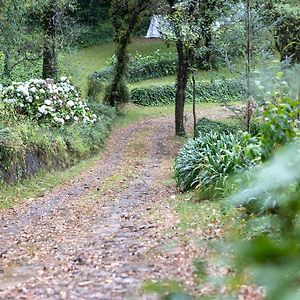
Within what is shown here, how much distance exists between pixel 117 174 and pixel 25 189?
274 cm

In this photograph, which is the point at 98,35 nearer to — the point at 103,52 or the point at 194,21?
the point at 103,52

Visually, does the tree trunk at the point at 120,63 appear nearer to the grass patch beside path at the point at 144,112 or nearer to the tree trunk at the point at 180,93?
the grass patch beside path at the point at 144,112

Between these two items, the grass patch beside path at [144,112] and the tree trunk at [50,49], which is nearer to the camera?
the tree trunk at [50,49]

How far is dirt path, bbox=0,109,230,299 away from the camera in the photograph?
4.40 metres

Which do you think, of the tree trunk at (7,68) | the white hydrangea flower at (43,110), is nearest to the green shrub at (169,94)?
the tree trunk at (7,68)

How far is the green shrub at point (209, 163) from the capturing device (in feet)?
27.7

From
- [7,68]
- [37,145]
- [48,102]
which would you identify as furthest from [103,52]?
[37,145]

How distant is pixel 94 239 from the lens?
6.58 m

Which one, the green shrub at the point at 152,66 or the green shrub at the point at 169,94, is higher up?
the green shrub at the point at 152,66

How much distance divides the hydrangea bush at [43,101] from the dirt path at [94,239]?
76.1 inches

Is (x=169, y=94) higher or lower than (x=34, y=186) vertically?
higher

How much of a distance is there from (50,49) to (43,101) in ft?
13.3

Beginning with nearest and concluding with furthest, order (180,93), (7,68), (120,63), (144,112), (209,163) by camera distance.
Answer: (209,163) → (7,68) → (180,93) → (120,63) → (144,112)

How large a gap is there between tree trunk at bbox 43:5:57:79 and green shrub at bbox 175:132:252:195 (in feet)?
27.1
